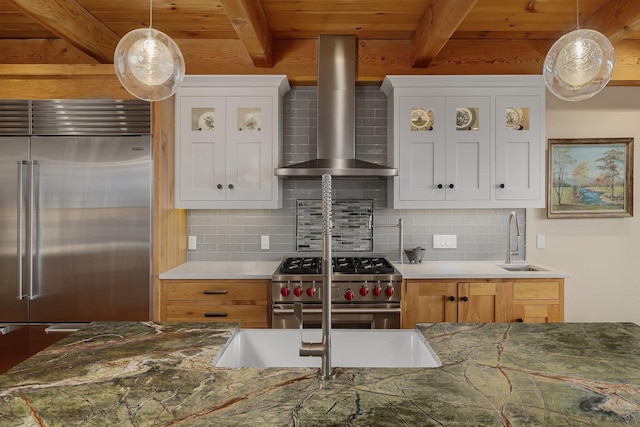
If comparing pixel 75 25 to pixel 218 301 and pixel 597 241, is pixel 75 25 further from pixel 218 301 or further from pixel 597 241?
pixel 597 241

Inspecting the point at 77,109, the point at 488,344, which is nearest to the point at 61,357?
the point at 488,344

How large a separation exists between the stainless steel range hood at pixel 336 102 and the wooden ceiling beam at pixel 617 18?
1.64 m

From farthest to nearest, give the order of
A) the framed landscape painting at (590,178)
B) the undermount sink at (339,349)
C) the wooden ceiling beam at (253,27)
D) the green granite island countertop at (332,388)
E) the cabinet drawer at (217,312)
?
the framed landscape painting at (590,178)
the cabinet drawer at (217,312)
the wooden ceiling beam at (253,27)
the undermount sink at (339,349)
the green granite island countertop at (332,388)

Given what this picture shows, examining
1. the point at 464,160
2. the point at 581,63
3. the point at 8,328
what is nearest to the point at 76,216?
the point at 8,328

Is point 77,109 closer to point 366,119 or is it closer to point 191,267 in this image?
point 191,267

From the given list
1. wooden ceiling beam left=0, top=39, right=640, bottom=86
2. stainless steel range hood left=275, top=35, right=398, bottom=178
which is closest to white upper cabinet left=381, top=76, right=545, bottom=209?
wooden ceiling beam left=0, top=39, right=640, bottom=86

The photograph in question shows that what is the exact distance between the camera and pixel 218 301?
120 inches

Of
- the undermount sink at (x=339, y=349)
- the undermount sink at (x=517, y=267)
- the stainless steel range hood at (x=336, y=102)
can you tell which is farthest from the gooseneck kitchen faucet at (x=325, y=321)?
the undermount sink at (x=517, y=267)

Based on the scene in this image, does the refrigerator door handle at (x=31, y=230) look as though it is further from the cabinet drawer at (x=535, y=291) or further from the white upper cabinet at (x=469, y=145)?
the cabinet drawer at (x=535, y=291)

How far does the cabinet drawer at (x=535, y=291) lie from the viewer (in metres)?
3.05

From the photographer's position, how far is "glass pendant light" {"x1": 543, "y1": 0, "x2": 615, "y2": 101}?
169cm

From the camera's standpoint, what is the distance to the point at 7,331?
9.57 ft

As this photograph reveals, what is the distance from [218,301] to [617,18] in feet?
10.2

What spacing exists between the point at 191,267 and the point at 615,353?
2709 mm
